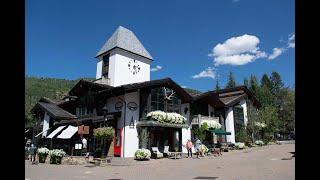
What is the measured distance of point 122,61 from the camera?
3750 cm

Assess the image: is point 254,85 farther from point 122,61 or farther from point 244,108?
point 122,61

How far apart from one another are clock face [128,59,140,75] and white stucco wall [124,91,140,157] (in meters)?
9.83

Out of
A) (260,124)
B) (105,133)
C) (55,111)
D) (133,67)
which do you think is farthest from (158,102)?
(260,124)

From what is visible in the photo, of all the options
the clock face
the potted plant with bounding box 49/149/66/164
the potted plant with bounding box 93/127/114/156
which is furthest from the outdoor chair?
the clock face

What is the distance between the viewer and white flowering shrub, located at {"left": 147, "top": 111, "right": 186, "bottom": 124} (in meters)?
29.1

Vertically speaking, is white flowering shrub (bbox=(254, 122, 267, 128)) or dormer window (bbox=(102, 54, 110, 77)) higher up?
dormer window (bbox=(102, 54, 110, 77))

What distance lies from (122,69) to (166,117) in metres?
9.57

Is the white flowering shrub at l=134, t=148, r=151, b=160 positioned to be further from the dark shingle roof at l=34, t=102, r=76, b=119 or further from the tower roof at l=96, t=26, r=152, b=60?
the tower roof at l=96, t=26, r=152, b=60

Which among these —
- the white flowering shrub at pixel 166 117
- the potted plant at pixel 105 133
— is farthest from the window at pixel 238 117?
the potted plant at pixel 105 133

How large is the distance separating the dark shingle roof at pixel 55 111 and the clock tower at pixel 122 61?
5109 mm

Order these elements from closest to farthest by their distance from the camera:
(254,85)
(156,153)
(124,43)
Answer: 1. (156,153)
2. (124,43)
3. (254,85)
